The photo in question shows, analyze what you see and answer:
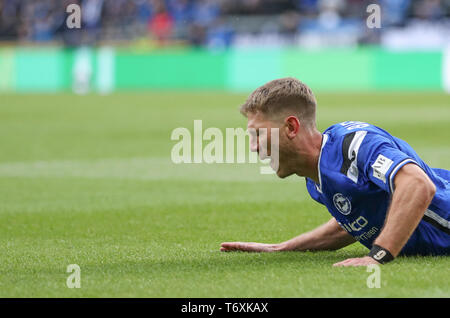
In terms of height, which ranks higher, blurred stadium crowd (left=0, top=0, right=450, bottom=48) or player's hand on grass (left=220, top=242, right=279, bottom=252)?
blurred stadium crowd (left=0, top=0, right=450, bottom=48)

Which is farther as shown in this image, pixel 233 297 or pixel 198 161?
pixel 198 161

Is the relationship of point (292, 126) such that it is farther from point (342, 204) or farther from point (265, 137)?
point (342, 204)

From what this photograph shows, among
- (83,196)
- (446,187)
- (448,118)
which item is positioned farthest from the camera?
(448,118)

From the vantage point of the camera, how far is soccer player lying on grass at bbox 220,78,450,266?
4.88m

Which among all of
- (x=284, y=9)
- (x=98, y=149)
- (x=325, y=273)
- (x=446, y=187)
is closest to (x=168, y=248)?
(x=325, y=273)

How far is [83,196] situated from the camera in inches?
→ 394

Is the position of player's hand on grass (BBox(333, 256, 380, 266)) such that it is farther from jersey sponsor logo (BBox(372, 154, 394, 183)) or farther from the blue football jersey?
jersey sponsor logo (BBox(372, 154, 394, 183))

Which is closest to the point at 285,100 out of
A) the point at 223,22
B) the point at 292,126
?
the point at 292,126

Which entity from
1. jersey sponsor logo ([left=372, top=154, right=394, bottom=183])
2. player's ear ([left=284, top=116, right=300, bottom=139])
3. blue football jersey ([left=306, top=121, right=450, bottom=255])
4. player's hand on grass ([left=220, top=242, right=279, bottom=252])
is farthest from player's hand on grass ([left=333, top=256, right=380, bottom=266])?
player's hand on grass ([left=220, top=242, right=279, bottom=252])

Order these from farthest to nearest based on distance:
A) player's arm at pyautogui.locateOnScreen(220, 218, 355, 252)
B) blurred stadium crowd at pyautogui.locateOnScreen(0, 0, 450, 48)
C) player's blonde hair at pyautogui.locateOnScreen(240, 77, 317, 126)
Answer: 1. blurred stadium crowd at pyautogui.locateOnScreen(0, 0, 450, 48)
2. player's arm at pyautogui.locateOnScreen(220, 218, 355, 252)
3. player's blonde hair at pyautogui.locateOnScreen(240, 77, 317, 126)

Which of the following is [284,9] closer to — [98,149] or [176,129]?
[176,129]

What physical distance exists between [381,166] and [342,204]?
0.52 meters

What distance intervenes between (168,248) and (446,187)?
2.03 meters

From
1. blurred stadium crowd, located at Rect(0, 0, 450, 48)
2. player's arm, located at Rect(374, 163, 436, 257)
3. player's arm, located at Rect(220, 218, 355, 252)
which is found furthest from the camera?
blurred stadium crowd, located at Rect(0, 0, 450, 48)
